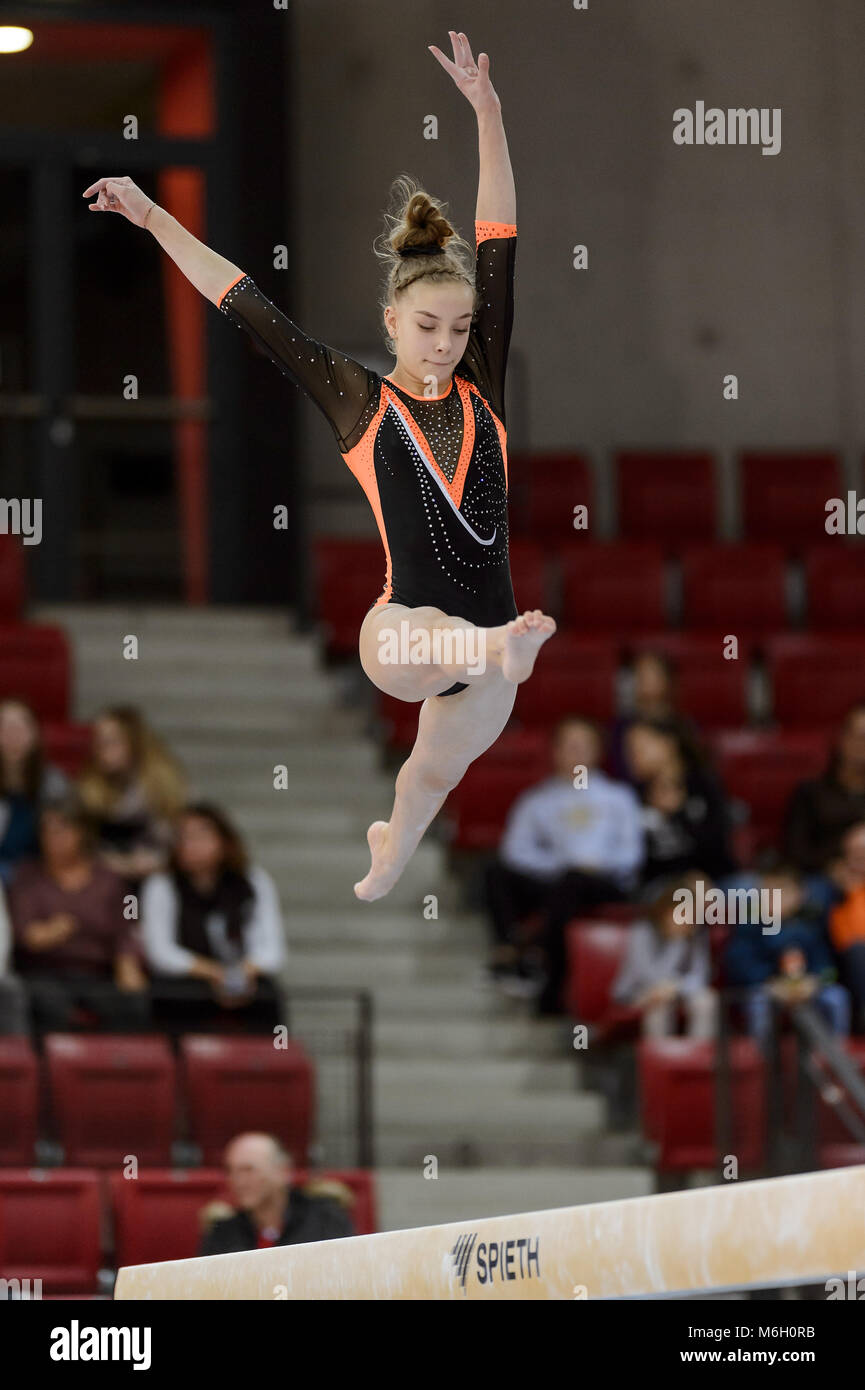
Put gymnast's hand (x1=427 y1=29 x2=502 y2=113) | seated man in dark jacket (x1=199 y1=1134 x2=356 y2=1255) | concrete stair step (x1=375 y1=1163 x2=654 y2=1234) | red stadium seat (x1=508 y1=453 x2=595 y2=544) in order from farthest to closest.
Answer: red stadium seat (x1=508 y1=453 x2=595 y2=544), concrete stair step (x1=375 y1=1163 x2=654 y2=1234), seated man in dark jacket (x1=199 y1=1134 x2=356 y2=1255), gymnast's hand (x1=427 y1=29 x2=502 y2=113)

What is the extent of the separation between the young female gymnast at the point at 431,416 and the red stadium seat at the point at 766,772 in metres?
4.99

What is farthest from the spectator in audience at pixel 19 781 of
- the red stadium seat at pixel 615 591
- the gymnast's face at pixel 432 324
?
the gymnast's face at pixel 432 324

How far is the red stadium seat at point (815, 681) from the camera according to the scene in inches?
357

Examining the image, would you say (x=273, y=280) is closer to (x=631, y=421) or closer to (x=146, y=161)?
(x=146, y=161)

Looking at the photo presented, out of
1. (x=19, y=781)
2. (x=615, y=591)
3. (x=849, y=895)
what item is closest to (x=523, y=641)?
(x=849, y=895)

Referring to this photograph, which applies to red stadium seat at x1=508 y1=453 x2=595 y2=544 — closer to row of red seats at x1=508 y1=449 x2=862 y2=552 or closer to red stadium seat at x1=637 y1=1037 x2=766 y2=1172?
row of red seats at x1=508 y1=449 x2=862 y2=552

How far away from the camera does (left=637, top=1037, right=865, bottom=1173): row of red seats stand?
21.6ft

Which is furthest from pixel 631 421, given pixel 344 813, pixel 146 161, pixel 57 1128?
pixel 57 1128

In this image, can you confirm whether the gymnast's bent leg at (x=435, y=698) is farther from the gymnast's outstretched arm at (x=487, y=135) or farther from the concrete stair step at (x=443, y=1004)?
the concrete stair step at (x=443, y=1004)

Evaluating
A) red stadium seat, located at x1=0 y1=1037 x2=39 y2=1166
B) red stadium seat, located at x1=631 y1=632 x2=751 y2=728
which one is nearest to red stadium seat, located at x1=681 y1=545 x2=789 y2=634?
red stadium seat, located at x1=631 y1=632 x2=751 y2=728

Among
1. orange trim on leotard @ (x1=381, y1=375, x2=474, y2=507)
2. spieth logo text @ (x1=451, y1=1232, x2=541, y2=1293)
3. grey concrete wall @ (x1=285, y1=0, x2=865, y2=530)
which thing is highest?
grey concrete wall @ (x1=285, y1=0, x2=865, y2=530)

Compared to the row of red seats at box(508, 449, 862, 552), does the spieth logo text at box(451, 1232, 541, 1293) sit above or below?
below

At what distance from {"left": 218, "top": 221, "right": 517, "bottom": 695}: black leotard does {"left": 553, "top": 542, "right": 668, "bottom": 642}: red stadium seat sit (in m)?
5.98
